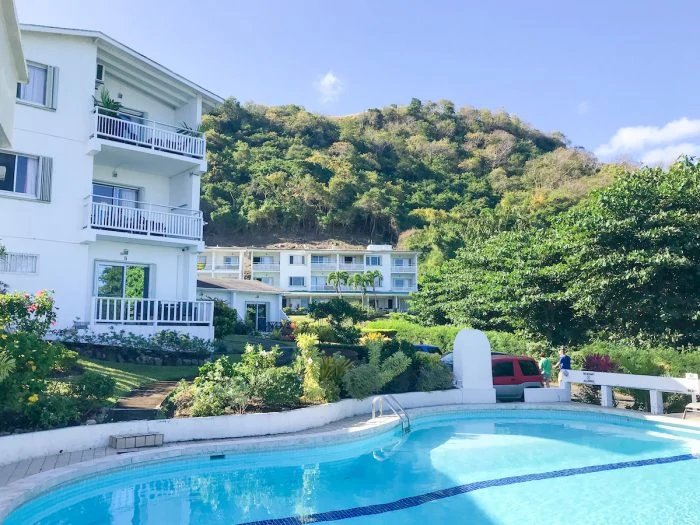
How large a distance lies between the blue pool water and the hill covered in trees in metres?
52.3

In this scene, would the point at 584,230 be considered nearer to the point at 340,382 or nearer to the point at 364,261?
the point at 340,382

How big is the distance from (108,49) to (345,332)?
50.8 ft

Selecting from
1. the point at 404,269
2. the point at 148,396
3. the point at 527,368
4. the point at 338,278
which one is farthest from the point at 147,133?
the point at 404,269

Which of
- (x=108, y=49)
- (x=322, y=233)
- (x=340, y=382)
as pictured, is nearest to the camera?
(x=340, y=382)

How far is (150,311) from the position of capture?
59.8ft

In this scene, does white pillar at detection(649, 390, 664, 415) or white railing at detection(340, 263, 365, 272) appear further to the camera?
white railing at detection(340, 263, 365, 272)

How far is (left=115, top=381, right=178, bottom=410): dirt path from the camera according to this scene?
11266 mm

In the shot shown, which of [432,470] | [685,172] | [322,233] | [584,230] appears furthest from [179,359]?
[322,233]

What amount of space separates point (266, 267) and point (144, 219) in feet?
165

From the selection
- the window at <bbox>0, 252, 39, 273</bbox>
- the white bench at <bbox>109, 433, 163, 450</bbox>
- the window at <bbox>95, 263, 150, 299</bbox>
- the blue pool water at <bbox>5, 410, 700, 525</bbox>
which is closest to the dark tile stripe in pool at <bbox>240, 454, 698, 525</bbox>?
the blue pool water at <bbox>5, 410, 700, 525</bbox>

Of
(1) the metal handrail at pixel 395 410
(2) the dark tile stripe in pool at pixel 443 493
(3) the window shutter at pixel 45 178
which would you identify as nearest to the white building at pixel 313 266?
(3) the window shutter at pixel 45 178

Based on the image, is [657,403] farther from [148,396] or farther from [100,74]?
[100,74]

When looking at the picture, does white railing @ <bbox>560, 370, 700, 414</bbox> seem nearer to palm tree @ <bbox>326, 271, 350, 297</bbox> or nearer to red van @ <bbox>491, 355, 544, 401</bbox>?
red van @ <bbox>491, 355, 544, 401</bbox>

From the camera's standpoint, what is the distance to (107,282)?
19125 mm
